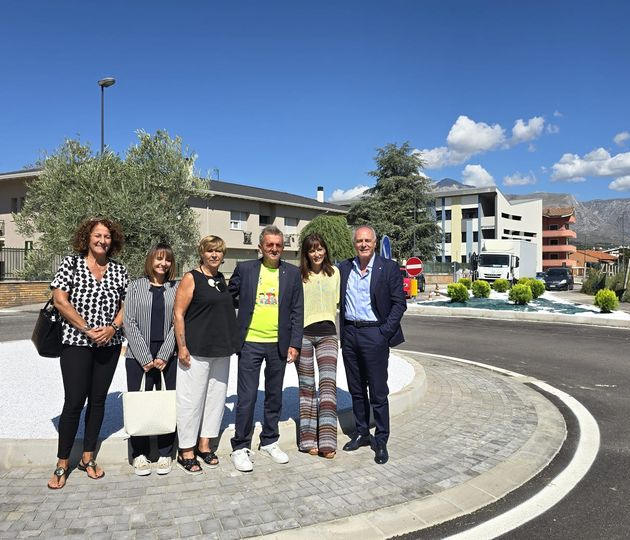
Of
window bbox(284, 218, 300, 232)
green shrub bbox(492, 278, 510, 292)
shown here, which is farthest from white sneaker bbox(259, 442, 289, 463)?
window bbox(284, 218, 300, 232)

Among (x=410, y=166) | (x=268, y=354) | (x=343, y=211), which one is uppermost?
(x=410, y=166)

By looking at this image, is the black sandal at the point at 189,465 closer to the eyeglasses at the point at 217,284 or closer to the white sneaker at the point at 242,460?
the white sneaker at the point at 242,460

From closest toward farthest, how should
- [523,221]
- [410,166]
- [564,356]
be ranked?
[564,356]
[410,166]
[523,221]

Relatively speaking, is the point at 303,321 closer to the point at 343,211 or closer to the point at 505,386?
the point at 505,386

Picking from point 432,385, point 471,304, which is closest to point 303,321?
point 432,385

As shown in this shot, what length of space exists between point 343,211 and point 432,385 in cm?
4046

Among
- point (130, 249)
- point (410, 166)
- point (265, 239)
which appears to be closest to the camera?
point (265, 239)

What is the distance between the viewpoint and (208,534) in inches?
115

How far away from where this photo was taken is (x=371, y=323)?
4289 mm

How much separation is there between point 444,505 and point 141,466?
2221 millimetres

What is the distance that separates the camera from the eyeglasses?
392 centimetres

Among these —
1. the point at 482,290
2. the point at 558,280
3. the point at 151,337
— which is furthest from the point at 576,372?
the point at 558,280

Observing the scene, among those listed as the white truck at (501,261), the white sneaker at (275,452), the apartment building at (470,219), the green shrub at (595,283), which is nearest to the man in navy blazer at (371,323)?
the white sneaker at (275,452)

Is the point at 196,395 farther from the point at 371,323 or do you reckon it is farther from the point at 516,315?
the point at 516,315
